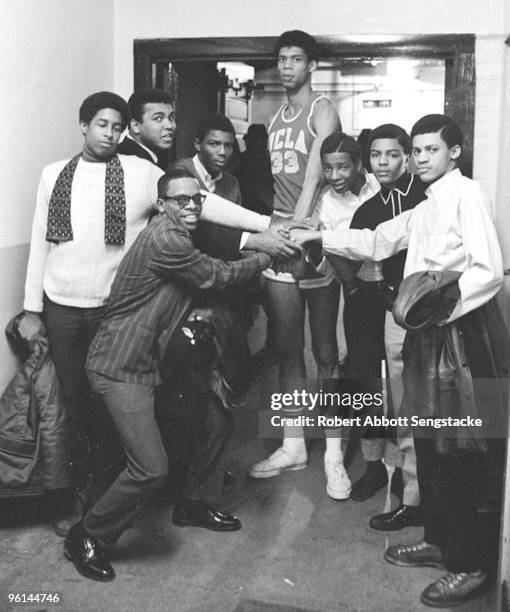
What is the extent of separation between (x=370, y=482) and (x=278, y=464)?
1.39 feet

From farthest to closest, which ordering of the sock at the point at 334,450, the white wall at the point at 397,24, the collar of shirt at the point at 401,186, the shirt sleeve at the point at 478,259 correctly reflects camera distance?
the white wall at the point at 397,24
the sock at the point at 334,450
the collar of shirt at the point at 401,186
the shirt sleeve at the point at 478,259

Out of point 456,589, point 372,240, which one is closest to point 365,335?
point 372,240

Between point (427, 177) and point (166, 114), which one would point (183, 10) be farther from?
point (427, 177)

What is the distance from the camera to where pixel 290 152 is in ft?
10.1

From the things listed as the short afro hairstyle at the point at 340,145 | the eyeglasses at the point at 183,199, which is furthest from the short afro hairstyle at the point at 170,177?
the short afro hairstyle at the point at 340,145

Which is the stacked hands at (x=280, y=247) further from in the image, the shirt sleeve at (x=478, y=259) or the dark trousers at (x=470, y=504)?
the dark trousers at (x=470, y=504)

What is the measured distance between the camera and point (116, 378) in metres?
2.37

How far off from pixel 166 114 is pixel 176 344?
987 mm

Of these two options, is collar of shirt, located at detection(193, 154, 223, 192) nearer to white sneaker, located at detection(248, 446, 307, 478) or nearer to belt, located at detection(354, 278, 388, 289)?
belt, located at detection(354, 278, 388, 289)

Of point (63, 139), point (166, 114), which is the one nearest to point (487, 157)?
point (166, 114)

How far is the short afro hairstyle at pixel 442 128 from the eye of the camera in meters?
2.37

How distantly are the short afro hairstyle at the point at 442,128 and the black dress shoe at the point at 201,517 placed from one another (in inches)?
60.8

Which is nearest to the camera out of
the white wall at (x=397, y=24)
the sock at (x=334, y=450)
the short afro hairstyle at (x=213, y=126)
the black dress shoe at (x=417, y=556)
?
the black dress shoe at (x=417, y=556)

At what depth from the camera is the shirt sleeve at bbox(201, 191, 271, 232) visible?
8.98 feet
